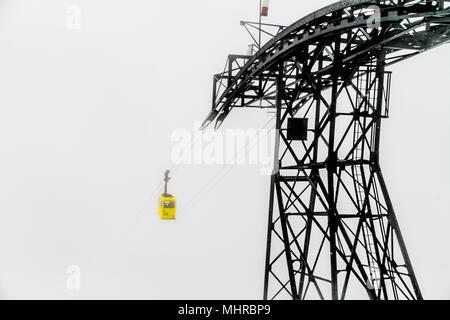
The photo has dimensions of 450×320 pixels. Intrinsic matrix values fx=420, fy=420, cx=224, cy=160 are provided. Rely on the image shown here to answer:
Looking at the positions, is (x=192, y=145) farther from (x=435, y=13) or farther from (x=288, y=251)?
(x=435, y=13)

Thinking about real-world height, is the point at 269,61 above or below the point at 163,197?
above

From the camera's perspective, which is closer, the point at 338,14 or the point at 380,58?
the point at 338,14

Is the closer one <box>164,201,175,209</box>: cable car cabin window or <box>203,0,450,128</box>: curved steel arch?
<box>203,0,450,128</box>: curved steel arch

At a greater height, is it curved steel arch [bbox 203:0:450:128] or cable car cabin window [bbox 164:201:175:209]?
curved steel arch [bbox 203:0:450:128]

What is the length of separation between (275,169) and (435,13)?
17.1ft

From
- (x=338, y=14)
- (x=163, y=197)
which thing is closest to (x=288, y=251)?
(x=338, y=14)

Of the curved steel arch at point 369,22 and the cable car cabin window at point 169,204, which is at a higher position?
the curved steel arch at point 369,22

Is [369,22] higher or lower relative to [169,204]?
higher

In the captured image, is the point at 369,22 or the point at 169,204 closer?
the point at 369,22

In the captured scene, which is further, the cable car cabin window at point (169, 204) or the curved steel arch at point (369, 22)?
the cable car cabin window at point (169, 204)

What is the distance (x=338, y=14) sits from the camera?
28.5 ft
